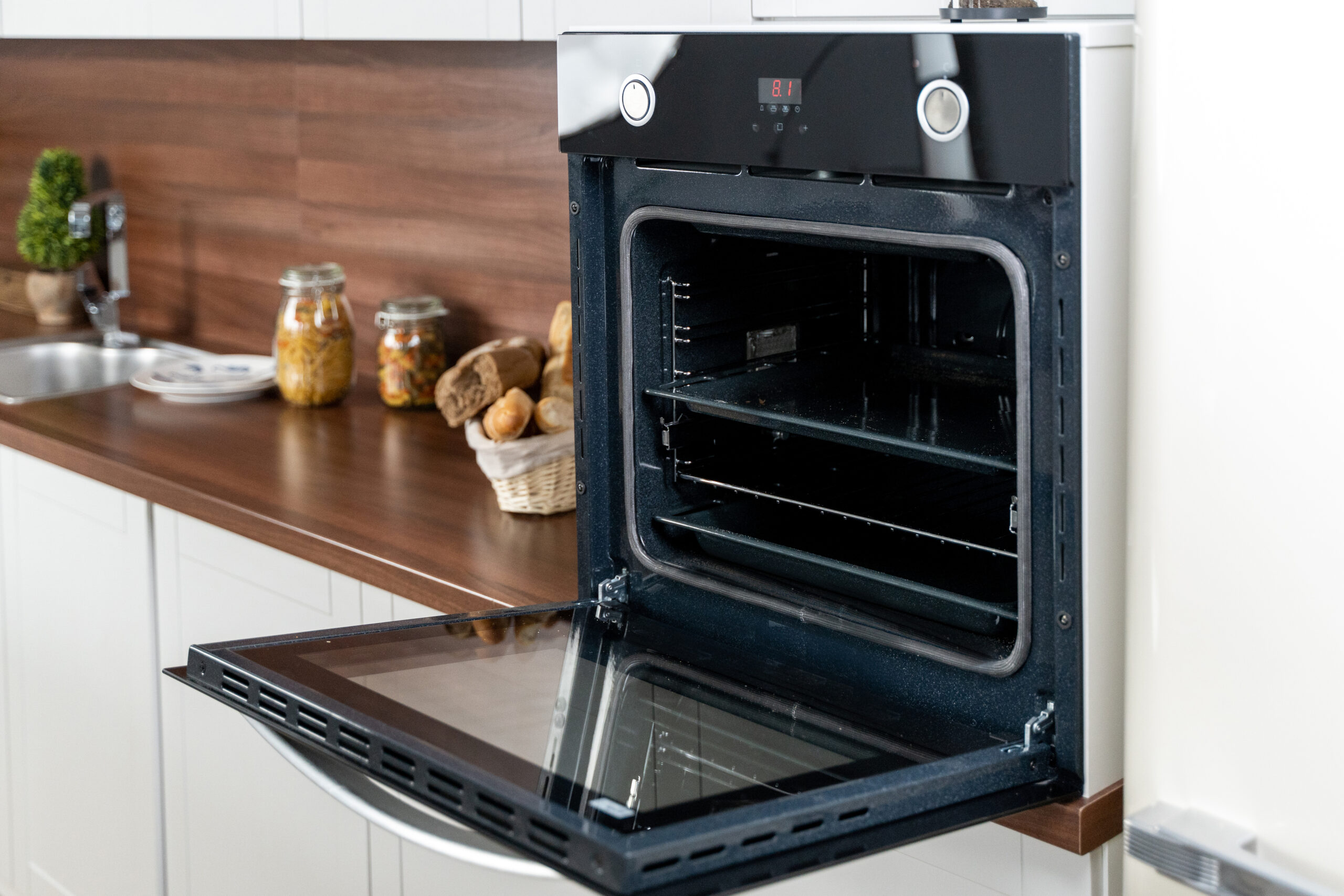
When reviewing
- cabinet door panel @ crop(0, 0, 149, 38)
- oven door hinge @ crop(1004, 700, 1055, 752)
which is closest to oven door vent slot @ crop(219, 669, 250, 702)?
oven door hinge @ crop(1004, 700, 1055, 752)

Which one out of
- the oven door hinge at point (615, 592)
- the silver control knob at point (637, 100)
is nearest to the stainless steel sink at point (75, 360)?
the oven door hinge at point (615, 592)

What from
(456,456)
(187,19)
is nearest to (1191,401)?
(456,456)

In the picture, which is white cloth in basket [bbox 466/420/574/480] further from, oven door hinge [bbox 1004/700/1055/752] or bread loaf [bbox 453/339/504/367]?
oven door hinge [bbox 1004/700/1055/752]

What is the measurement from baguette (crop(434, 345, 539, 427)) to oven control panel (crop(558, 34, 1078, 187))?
0.81m

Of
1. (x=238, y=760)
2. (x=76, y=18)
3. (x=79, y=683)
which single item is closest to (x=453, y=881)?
(x=238, y=760)

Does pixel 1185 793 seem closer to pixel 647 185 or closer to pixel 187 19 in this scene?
pixel 647 185

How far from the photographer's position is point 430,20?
182 cm

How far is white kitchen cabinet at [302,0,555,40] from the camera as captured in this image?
66.8 inches

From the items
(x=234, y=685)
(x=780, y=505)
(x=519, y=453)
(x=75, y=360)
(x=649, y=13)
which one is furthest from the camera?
(x=75, y=360)

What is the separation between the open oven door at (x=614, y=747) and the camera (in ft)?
2.82

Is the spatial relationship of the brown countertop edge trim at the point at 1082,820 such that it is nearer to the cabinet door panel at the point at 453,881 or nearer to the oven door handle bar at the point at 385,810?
the oven door handle bar at the point at 385,810

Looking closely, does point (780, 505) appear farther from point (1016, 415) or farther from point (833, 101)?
point (833, 101)

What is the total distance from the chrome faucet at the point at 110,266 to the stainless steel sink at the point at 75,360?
1.2 inches

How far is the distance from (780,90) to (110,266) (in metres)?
2.24
